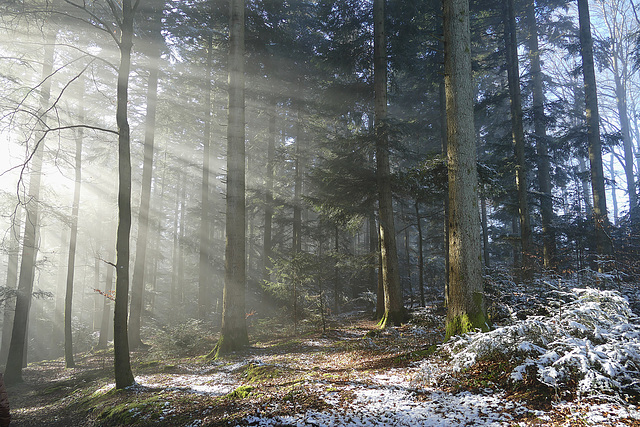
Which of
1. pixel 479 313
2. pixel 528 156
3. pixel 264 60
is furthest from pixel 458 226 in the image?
pixel 264 60

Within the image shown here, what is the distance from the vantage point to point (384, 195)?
11508mm

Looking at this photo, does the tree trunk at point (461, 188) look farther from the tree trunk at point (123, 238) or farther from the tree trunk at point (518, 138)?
the tree trunk at point (518, 138)

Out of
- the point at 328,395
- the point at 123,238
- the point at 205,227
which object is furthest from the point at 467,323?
the point at 205,227

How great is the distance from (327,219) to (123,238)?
8.74 metres

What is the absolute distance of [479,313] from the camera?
602 cm

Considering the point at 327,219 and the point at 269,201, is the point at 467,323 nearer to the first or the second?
the point at 327,219

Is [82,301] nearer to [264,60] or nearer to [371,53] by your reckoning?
[264,60]

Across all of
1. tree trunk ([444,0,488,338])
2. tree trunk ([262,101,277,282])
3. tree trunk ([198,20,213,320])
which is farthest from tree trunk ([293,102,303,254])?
tree trunk ([444,0,488,338])

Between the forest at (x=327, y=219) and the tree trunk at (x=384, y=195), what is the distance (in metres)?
0.08

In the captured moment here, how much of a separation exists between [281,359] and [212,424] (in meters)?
4.11

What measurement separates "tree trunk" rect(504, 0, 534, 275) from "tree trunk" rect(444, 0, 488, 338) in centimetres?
733

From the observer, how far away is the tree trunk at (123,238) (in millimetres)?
6633

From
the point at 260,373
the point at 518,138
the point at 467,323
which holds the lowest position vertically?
the point at 260,373

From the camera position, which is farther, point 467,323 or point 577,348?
point 467,323
